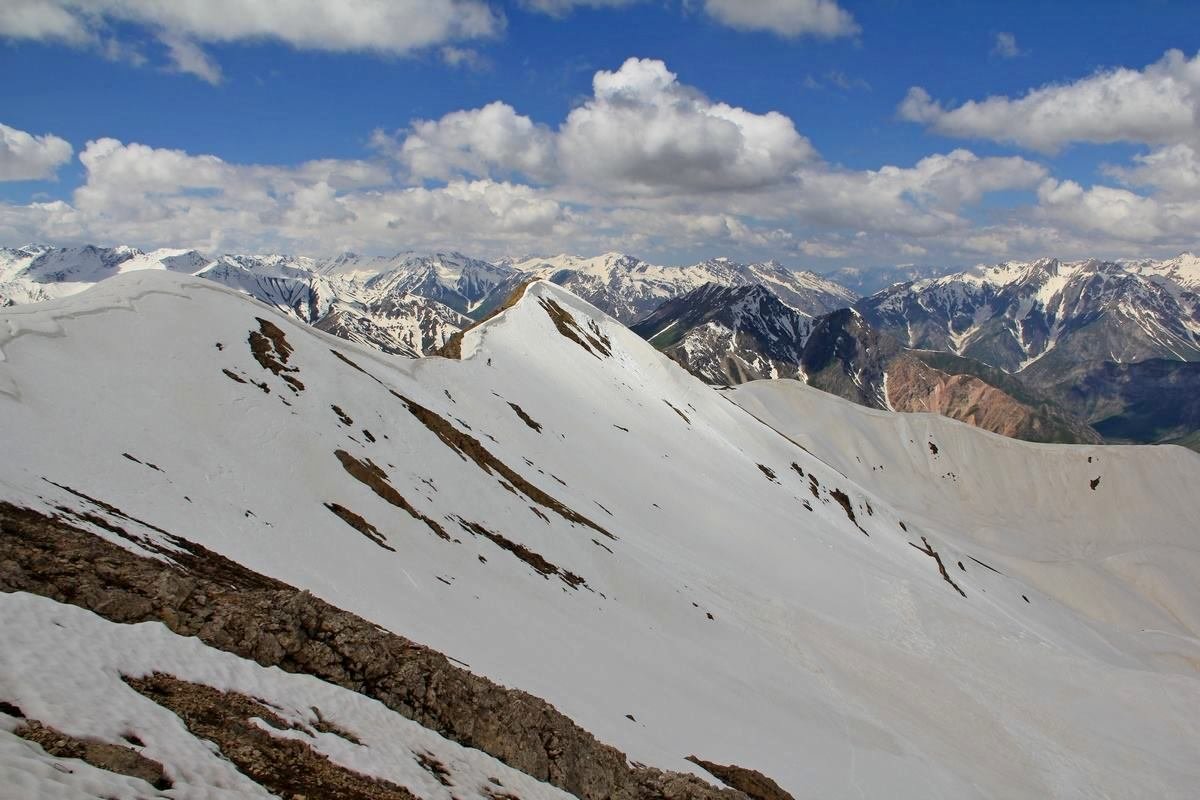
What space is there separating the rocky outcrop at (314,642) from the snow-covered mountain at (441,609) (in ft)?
0.32

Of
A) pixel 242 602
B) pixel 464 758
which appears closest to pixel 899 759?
pixel 464 758

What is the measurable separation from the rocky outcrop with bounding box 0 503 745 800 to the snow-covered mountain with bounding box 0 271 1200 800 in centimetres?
10

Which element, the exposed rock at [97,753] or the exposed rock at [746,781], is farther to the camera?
the exposed rock at [746,781]

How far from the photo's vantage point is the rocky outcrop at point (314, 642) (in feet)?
53.9

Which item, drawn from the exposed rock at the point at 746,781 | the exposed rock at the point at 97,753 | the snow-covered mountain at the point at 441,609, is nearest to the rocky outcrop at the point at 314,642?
the snow-covered mountain at the point at 441,609

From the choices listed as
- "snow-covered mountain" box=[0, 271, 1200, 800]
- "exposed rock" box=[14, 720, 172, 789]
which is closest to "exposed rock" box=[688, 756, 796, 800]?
"snow-covered mountain" box=[0, 271, 1200, 800]

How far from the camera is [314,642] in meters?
18.7

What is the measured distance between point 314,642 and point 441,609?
13.6m

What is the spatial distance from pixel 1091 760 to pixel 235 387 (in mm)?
74663

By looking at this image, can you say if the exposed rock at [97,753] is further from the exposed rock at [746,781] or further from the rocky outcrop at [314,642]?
the exposed rock at [746,781]

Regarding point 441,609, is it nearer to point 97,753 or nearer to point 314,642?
point 314,642

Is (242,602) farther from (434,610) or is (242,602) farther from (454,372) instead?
(454,372)

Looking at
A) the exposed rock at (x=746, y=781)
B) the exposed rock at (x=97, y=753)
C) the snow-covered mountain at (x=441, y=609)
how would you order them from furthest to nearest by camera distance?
the exposed rock at (x=746, y=781) < the snow-covered mountain at (x=441, y=609) < the exposed rock at (x=97, y=753)

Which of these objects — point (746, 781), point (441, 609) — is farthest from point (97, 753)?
point (746, 781)
